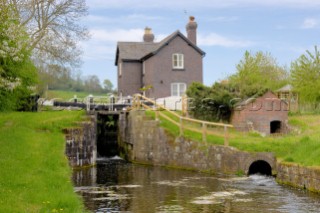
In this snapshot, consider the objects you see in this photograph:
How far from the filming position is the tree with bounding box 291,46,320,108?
4031 cm

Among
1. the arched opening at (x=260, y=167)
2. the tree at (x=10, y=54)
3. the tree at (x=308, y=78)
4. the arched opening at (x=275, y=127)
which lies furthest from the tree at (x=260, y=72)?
the tree at (x=10, y=54)

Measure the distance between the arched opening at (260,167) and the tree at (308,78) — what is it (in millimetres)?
16654

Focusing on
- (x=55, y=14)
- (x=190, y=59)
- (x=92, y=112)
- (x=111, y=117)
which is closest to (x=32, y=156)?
(x=92, y=112)

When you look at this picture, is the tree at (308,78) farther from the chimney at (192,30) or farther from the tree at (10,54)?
the tree at (10,54)

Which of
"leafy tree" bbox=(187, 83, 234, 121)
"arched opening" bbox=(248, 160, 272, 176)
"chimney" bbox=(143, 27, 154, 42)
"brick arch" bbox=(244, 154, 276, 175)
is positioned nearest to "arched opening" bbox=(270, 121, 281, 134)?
"leafy tree" bbox=(187, 83, 234, 121)

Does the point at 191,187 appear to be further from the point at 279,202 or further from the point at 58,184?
the point at 58,184

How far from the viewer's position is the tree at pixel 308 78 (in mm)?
40312

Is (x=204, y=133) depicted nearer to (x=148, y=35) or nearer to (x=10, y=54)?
(x=10, y=54)

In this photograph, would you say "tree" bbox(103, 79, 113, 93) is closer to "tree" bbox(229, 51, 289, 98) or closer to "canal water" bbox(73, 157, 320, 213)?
"tree" bbox(229, 51, 289, 98)

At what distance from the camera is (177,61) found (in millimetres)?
43625

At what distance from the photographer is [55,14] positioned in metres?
37.1

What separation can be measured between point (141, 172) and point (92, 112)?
21.4 feet

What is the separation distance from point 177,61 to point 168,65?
3.10 ft

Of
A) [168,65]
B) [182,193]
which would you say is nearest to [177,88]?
[168,65]
